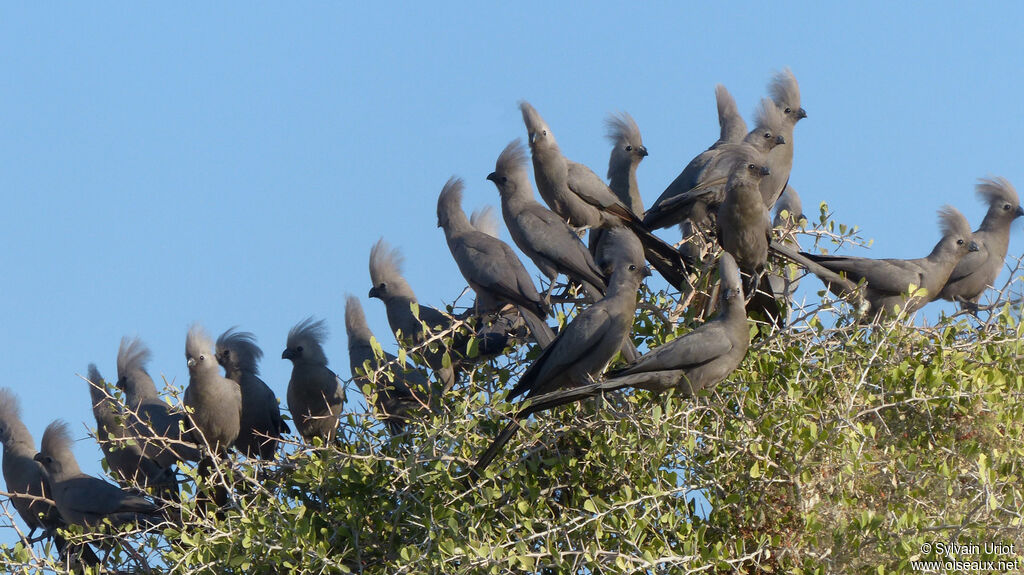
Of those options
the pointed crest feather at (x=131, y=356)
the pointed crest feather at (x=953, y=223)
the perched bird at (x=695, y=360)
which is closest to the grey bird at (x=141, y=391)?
the pointed crest feather at (x=131, y=356)

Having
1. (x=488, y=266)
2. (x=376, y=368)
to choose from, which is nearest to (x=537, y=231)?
(x=488, y=266)

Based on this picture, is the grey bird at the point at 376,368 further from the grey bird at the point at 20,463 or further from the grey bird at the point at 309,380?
the grey bird at the point at 20,463

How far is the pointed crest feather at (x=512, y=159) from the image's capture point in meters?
8.65

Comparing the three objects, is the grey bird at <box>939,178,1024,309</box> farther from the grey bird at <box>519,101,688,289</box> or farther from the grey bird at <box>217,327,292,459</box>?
the grey bird at <box>217,327,292,459</box>

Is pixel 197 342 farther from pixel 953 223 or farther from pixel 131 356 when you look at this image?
pixel 953 223

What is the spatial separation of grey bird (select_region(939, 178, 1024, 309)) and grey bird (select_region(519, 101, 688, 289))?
2.57 m

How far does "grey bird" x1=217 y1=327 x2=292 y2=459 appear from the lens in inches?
337

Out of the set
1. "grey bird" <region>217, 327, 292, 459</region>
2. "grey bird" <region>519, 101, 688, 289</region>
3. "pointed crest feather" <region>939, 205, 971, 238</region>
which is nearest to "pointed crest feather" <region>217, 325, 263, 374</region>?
"grey bird" <region>217, 327, 292, 459</region>

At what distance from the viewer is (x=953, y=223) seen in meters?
8.27

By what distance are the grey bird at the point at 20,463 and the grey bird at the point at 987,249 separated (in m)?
7.65

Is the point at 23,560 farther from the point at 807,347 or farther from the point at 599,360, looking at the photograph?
the point at 807,347

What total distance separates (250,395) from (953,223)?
18.2ft

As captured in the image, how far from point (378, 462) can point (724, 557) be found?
1.98m

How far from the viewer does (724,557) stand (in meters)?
5.21
